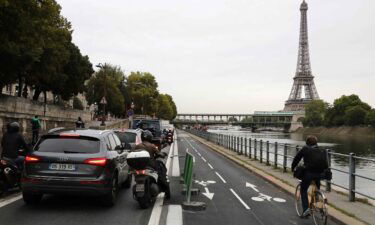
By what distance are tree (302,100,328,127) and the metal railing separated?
10608cm

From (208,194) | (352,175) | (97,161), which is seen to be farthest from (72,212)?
(352,175)

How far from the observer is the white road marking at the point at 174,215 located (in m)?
8.36

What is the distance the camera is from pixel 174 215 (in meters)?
9.02

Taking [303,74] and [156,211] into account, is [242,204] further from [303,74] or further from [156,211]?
[303,74]

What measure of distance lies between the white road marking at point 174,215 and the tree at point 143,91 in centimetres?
9329

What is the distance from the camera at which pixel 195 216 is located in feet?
29.8

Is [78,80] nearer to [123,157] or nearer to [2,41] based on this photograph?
[2,41]

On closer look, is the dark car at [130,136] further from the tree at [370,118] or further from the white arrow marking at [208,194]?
the tree at [370,118]

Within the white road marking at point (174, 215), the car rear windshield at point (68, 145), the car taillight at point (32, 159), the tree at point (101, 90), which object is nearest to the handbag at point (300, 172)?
the white road marking at point (174, 215)

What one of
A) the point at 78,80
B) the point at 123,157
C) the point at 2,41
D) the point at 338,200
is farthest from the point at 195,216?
the point at 78,80

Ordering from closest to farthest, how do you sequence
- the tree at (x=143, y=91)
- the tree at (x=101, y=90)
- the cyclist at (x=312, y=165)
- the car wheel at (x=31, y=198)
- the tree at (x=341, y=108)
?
the cyclist at (x=312, y=165)
the car wheel at (x=31, y=198)
the tree at (x=101, y=90)
the tree at (x=143, y=91)
the tree at (x=341, y=108)

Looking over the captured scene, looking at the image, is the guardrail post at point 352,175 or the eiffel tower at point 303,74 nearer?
the guardrail post at point 352,175

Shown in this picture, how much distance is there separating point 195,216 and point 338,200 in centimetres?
404

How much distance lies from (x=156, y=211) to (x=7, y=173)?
3436 millimetres
